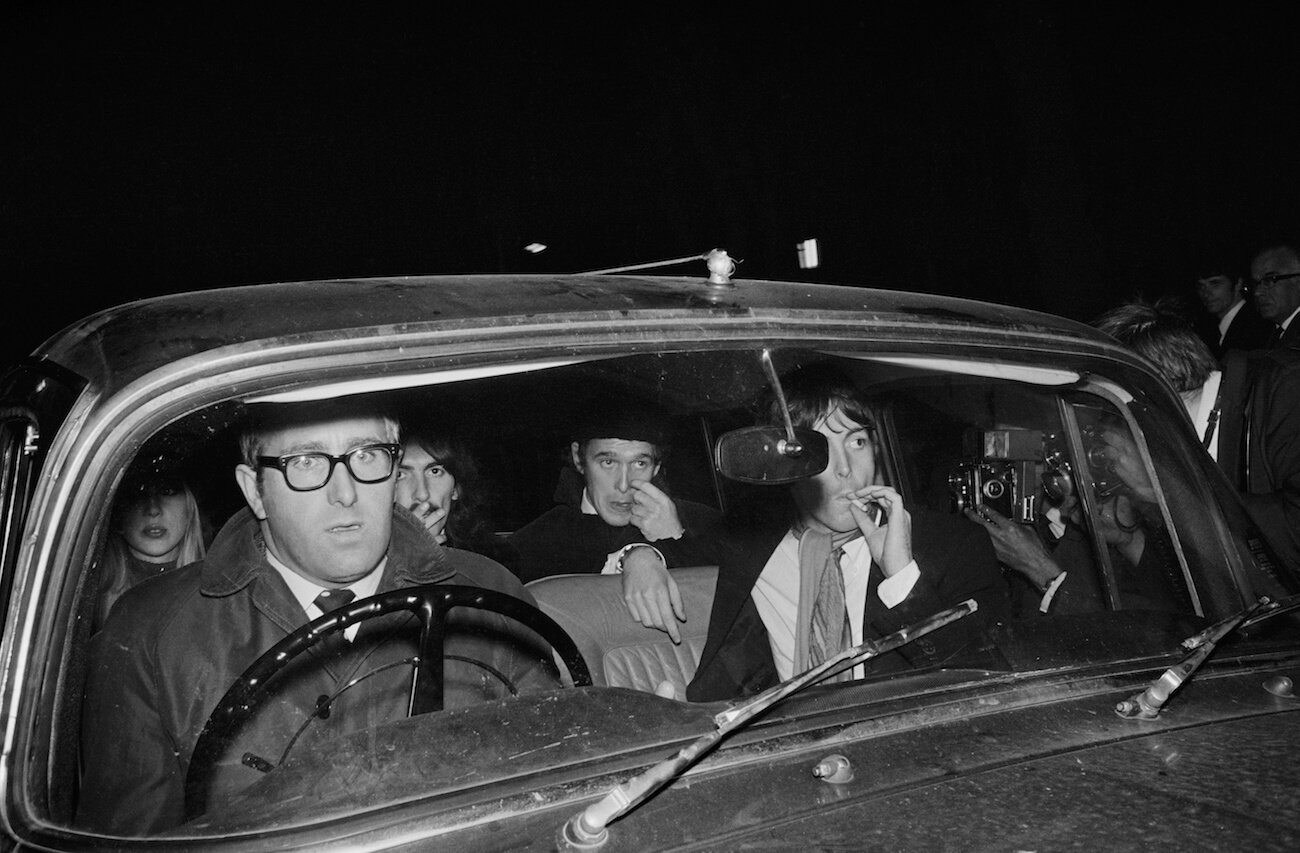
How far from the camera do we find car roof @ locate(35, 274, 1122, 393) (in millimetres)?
1457

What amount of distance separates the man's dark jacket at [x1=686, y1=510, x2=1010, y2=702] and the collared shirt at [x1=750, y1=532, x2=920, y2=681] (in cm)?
1

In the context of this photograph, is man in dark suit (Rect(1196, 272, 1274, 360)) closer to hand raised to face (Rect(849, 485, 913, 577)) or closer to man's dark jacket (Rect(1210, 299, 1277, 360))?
man's dark jacket (Rect(1210, 299, 1277, 360))

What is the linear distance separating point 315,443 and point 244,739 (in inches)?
17.7

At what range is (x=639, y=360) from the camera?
5.60 ft

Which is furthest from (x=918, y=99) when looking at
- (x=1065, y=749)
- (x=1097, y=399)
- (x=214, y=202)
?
(x=1065, y=749)

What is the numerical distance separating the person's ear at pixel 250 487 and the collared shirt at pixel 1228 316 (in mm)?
6719

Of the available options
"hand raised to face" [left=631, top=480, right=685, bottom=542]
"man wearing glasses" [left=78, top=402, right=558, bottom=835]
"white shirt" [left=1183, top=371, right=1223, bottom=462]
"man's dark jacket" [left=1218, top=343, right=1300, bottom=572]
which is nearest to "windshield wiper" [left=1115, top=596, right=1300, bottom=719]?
"hand raised to face" [left=631, top=480, right=685, bottom=542]

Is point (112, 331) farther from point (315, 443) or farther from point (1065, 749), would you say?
point (1065, 749)

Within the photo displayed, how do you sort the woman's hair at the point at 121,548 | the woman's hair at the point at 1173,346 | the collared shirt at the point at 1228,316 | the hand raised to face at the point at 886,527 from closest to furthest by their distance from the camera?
1. the woman's hair at the point at 121,548
2. the hand raised to face at the point at 886,527
3. the woman's hair at the point at 1173,346
4. the collared shirt at the point at 1228,316

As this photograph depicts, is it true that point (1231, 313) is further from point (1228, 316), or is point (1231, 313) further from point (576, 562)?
point (576, 562)

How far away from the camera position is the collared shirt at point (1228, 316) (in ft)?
22.1

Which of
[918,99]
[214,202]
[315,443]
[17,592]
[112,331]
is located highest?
[918,99]

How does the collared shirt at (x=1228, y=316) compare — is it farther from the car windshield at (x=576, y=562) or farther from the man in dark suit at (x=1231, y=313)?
the car windshield at (x=576, y=562)

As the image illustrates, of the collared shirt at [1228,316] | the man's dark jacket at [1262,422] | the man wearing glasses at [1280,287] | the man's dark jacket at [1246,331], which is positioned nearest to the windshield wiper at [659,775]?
the man's dark jacket at [1262,422]
